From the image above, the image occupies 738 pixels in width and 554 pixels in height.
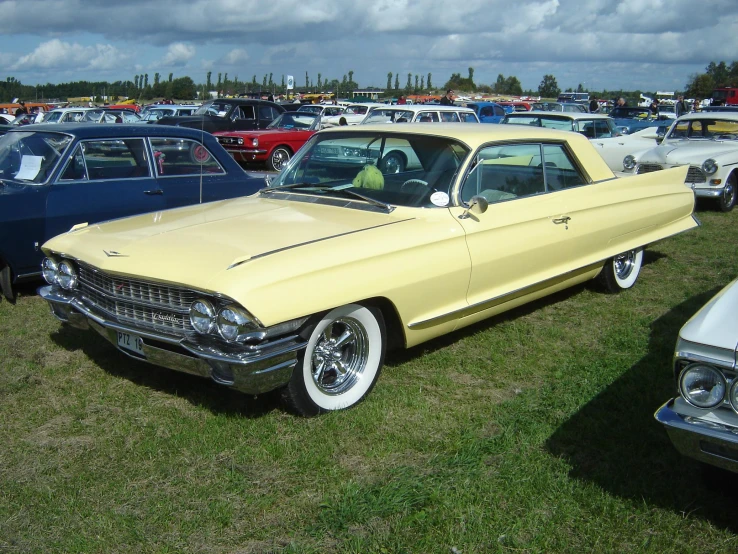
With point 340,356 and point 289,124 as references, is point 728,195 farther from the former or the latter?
point 289,124

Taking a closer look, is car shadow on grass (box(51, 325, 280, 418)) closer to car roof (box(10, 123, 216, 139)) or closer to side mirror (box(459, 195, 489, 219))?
side mirror (box(459, 195, 489, 219))

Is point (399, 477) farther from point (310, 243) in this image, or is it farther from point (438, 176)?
point (438, 176)

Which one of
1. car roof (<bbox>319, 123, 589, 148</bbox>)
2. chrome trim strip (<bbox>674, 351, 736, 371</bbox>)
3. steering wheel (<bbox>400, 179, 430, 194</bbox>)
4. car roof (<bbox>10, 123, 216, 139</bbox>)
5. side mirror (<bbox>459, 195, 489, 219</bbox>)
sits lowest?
chrome trim strip (<bbox>674, 351, 736, 371</bbox>)

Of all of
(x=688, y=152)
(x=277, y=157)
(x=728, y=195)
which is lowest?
(x=728, y=195)

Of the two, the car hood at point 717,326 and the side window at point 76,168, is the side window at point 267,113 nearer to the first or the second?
the side window at point 76,168

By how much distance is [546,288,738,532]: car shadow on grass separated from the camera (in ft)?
10.2

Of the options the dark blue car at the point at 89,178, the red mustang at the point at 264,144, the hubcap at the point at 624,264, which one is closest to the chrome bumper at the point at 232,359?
the dark blue car at the point at 89,178

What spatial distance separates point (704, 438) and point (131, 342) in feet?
9.17

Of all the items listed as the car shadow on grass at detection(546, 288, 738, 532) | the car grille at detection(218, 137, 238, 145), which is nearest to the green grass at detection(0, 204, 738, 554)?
the car shadow on grass at detection(546, 288, 738, 532)

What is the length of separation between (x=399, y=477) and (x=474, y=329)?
2.19m

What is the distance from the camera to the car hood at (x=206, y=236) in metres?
3.59

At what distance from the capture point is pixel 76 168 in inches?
245

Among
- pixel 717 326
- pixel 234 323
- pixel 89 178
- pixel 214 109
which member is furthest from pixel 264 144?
pixel 717 326

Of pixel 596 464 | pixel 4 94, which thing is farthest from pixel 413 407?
pixel 4 94
